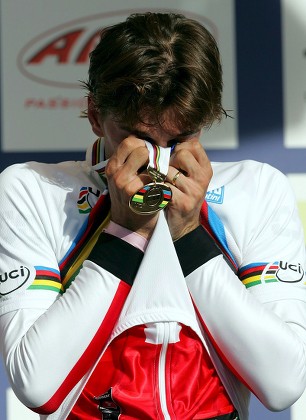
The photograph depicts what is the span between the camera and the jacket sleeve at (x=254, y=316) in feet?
4.44

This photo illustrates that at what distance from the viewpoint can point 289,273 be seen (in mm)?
1468

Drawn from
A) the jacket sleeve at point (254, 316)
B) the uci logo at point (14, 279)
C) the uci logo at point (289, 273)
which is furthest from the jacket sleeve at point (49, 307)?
the uci logo at point (289, 273)

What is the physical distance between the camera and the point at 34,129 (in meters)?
2.55

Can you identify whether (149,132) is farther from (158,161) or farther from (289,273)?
(289,273)

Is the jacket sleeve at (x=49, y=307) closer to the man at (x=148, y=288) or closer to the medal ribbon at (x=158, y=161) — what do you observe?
the man at (x=148, y=288)

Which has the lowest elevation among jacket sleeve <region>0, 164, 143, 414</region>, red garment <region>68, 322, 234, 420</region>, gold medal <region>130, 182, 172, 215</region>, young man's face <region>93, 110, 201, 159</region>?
red garment <region>68, 322, 234, 420</region>

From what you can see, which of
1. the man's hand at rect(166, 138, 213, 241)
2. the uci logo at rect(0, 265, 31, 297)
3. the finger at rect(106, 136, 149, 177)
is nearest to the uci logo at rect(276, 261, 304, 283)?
the man's hand at rect(166, 138, 213, 241)

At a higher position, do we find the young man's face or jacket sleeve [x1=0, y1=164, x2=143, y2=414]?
the young man's face

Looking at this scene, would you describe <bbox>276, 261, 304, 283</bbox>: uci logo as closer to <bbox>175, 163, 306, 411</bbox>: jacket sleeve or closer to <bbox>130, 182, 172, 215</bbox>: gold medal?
<bbox>175, 163, 306, 411</bbox>: jacket sleeve

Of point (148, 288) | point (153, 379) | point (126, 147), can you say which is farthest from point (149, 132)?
point (153, 379)

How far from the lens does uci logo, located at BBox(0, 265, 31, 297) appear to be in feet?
4.63

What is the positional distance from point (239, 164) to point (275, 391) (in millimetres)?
432

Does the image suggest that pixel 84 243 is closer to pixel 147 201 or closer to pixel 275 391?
pixel 147 201

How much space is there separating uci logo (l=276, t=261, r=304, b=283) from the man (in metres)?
0.01
